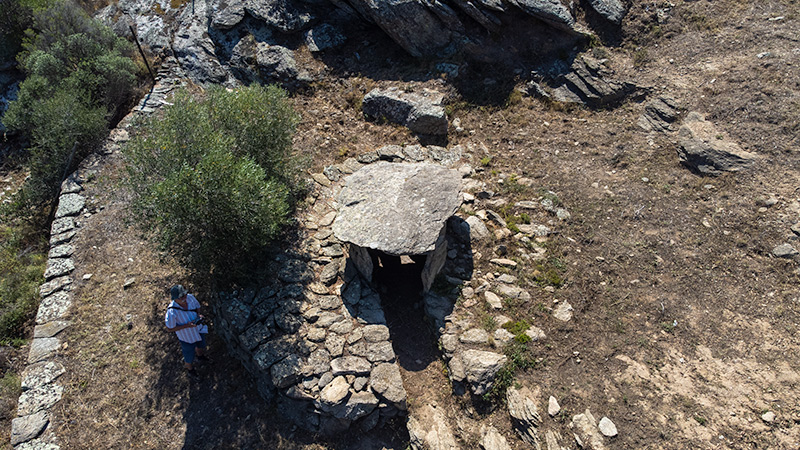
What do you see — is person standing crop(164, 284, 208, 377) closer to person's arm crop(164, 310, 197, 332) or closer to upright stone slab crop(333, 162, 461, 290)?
person's arm crop(164, 310, 197, 332)

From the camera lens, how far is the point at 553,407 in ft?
26.4

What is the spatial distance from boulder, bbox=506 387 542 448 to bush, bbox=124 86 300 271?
19.3ft

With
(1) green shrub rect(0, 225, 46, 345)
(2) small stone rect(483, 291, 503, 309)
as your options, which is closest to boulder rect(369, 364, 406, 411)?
(2) small stone rect(483, 291, 503, 309)

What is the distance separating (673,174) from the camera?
11555 mm

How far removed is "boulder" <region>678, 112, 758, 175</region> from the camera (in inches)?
439

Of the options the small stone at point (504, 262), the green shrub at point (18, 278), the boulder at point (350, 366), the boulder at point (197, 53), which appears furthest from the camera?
the boulder at point (197, 53)

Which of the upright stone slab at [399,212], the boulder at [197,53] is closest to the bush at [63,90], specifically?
the boulder at [197,53]

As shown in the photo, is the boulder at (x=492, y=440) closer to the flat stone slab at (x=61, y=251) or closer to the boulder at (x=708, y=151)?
the boulder at (x=708, y=151)

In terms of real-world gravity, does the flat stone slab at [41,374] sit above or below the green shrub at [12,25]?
below

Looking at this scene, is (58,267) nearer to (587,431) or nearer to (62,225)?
(62,225)

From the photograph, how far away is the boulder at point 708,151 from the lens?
11141 millimetres

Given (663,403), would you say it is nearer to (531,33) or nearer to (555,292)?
(555,292)

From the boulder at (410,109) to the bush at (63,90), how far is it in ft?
28.7

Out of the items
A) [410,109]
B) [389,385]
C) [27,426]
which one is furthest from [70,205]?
[389,385]
